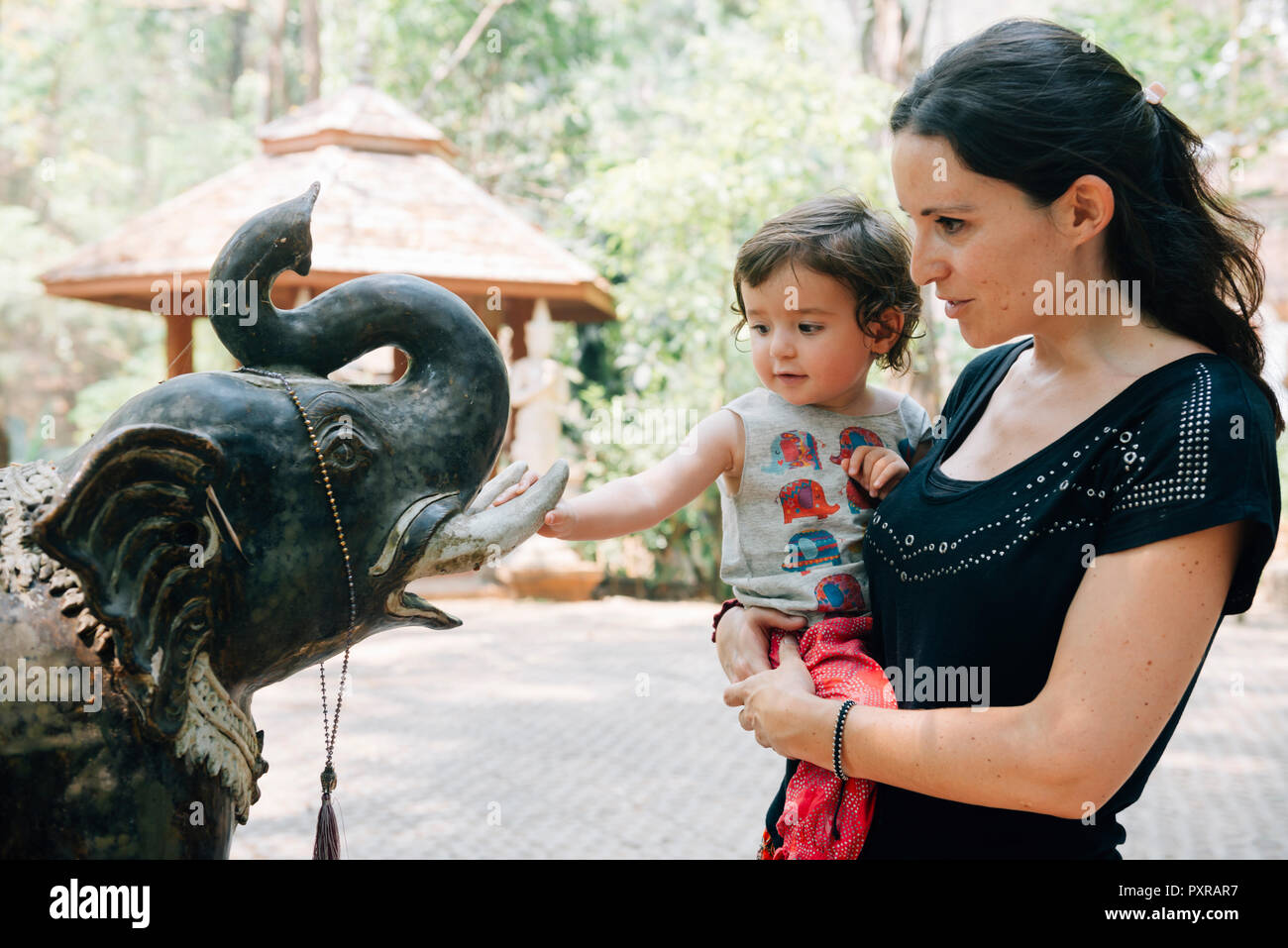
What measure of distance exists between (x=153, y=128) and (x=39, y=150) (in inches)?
224

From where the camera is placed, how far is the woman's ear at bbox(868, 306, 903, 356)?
209cm

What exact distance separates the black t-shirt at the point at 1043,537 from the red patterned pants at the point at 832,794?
3cm

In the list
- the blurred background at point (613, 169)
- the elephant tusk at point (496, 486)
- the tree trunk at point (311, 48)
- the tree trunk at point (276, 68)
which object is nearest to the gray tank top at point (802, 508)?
the elephant tusk at point (496, 486)

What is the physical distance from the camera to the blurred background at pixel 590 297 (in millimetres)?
6023

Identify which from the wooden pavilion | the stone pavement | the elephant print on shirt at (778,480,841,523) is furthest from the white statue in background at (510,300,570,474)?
the elephant print on shirt at (778,480,841,523)

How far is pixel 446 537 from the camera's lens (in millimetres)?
1472

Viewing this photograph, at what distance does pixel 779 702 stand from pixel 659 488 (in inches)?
23.6

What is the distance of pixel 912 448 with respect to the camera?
215cm

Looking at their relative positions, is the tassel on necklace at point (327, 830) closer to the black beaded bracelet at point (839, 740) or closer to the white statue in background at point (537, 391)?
the black beaded bracelet at point (839, 740)

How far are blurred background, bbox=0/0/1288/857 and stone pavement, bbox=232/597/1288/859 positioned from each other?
1.2 inches

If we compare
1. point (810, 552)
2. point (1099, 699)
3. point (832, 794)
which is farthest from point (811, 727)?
point (810, 552)

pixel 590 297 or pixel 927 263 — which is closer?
pixel 927 263

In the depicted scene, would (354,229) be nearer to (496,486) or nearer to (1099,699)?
(496,486)

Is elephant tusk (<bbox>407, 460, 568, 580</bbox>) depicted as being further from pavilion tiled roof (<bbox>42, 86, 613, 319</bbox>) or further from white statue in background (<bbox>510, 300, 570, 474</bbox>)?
white statue in background (<bbox>510, 300, 570, 474</bbox>)
